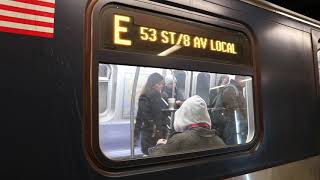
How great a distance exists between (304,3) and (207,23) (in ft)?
8.49

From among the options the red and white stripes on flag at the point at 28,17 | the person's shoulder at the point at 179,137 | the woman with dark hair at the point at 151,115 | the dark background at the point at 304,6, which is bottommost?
the person's shoulder at the point at 179,137

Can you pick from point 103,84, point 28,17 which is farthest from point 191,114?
point 28,17

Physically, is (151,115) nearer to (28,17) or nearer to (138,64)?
(138,64)

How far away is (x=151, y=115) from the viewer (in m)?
1.78

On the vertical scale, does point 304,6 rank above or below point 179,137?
above

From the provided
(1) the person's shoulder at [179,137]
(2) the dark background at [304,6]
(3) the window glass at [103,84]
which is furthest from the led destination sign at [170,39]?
(2) the dark background at [304,6]

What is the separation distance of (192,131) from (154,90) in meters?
0.33

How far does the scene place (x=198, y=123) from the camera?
2.00 m

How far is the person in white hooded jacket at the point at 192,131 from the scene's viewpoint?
6.16 feet

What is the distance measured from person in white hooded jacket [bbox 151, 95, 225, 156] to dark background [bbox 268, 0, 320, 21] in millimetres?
2263

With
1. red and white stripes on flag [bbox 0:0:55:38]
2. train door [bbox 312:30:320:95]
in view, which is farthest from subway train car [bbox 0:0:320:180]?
train door [bbox 312:30:320:95]

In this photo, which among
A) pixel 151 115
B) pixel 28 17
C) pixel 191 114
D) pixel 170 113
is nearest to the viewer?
pixel 28 17

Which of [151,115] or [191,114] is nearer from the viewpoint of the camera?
[151,115]

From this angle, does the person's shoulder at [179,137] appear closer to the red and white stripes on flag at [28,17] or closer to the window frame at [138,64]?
the window frame at [138,64]
